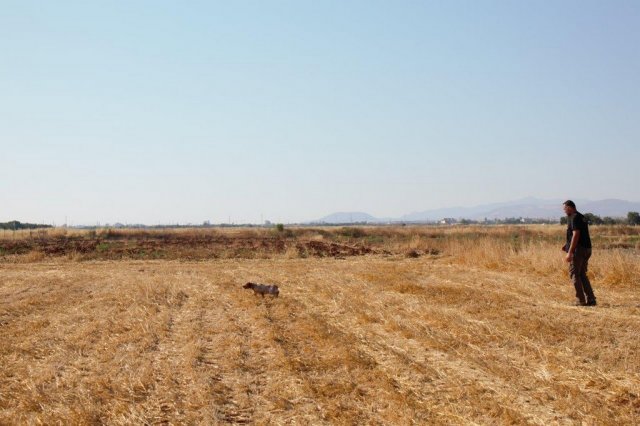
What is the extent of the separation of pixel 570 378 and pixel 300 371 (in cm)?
322

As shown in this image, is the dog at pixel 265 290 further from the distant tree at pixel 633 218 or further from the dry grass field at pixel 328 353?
the distant tree at pixel 633 218

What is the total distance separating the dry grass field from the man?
462 millimetres

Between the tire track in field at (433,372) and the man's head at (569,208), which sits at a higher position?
the man's head at (569,208)

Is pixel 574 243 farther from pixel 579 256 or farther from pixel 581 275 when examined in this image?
pixel 581 275

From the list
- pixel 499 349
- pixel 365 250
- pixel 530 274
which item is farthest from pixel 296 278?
pixel 365 250

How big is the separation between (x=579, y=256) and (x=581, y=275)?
39cm

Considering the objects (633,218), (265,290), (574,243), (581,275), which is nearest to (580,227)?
(574,243)

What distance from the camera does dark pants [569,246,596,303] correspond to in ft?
38.9

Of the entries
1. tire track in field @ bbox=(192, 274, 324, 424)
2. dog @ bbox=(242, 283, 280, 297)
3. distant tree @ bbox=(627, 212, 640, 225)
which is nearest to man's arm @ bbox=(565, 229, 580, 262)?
tire track in field @ bbox=(192, 274, 324, 424)

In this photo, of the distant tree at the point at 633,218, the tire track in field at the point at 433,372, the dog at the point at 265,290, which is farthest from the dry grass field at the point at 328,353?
the distant tree at the point at 633,218

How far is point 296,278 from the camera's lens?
18.2m

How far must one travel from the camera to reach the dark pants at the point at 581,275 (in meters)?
11.9

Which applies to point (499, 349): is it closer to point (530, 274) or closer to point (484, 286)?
point (484, 286)

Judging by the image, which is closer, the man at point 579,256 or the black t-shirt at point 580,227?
the man at point 579,256
